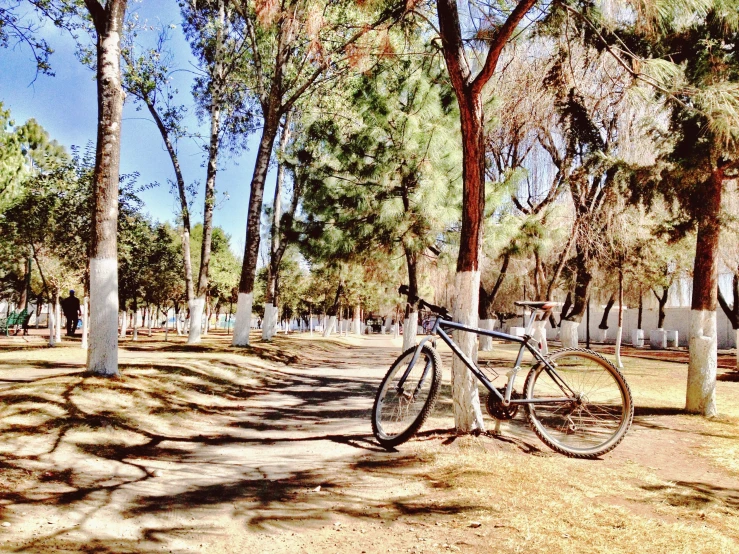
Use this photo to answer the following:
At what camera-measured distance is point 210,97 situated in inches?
760

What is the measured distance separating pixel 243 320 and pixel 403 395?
10.5 meters

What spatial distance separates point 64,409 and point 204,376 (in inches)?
133

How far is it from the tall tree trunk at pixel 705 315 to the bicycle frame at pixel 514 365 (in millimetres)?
3120

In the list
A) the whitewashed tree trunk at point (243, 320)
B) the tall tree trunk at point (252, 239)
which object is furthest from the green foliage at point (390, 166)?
the whitewashed tree trunk at point (243, 320)

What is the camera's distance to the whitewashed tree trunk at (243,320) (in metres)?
14.1

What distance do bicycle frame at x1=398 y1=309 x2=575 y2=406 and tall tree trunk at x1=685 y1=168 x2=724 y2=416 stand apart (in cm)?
312

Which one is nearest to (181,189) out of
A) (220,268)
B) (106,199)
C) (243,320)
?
(243,320)

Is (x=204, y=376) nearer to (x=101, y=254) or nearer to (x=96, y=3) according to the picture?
(x=101, y=254)

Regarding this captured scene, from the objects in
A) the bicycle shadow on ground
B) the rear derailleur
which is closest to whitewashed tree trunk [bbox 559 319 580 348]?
the bicycle shadow on ground

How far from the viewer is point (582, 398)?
4402 millimetres

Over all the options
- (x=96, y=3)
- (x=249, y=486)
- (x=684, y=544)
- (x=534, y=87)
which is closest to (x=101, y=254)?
(x=96, y=3)

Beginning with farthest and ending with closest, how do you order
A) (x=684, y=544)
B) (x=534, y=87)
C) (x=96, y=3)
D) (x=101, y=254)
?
(x=534, y=87)
(x=96, y=3)
(x=101, y=254)
(x=684, y=544)

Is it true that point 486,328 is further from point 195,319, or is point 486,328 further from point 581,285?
point 195,319

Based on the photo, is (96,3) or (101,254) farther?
(96,3)
